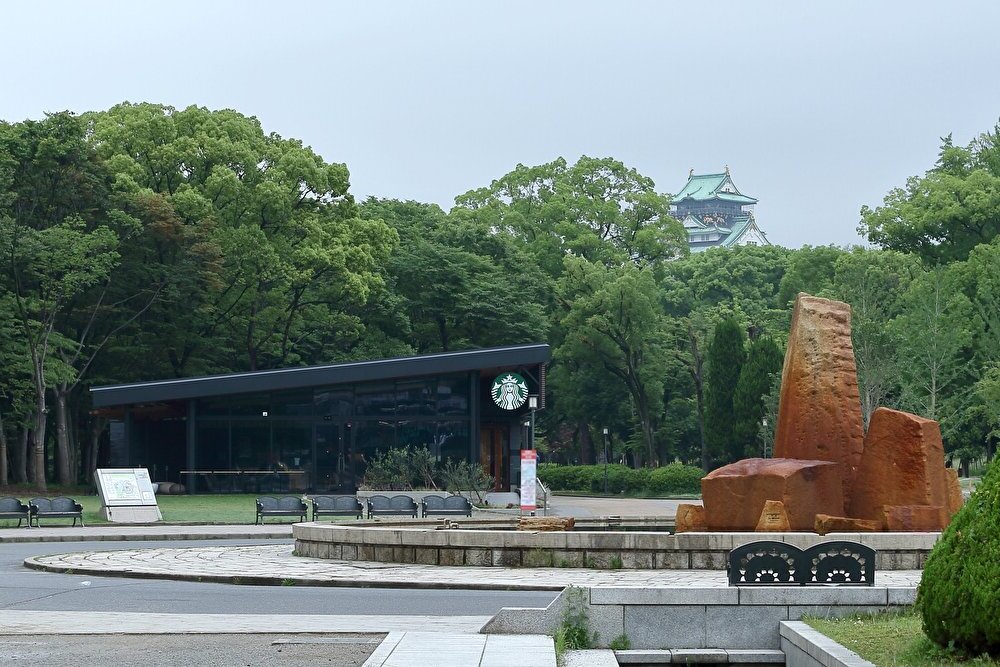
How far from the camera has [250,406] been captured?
5053 centimetres

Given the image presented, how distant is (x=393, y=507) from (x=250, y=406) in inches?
741

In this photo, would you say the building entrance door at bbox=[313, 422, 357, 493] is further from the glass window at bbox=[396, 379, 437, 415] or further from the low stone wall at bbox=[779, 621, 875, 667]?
the low stone wall at bbox=[779, 621, 875, 667]

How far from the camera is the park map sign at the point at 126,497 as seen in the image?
3491 cm

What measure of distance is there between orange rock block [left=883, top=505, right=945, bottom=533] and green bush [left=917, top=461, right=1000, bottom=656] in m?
11.9

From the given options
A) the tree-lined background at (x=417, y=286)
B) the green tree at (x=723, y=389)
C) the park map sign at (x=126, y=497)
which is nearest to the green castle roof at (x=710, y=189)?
the tree-lined background at (x=417, y=286)

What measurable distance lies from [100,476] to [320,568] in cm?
1713

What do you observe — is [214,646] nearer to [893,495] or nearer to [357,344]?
[893,495]

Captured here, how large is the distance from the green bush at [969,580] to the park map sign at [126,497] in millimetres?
28957

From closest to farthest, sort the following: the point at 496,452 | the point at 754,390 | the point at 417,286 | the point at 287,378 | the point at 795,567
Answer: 1. the point at 795,567
2. the point at 287,378
3. the point at 496,452
4. the point at 754,390
5. the point at 417,286

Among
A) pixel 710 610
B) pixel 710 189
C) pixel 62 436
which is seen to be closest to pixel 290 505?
pixel 62 436

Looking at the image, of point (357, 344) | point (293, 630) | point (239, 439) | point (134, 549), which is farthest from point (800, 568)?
point (357, 344)

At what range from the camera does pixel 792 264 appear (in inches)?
3155

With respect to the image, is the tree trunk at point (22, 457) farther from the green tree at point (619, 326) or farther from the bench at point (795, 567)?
the bench at point (795, 567)

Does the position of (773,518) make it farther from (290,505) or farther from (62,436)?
(62,436)
